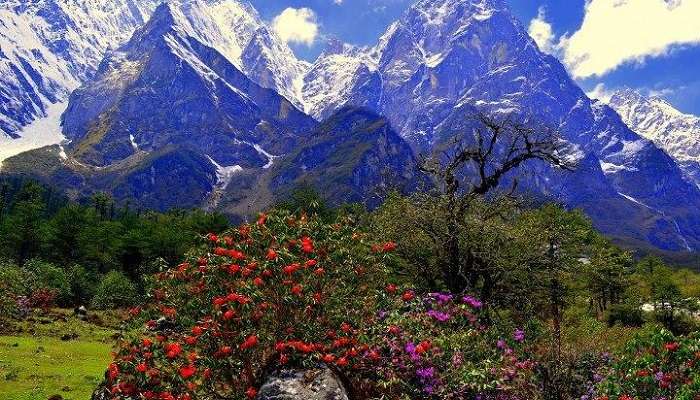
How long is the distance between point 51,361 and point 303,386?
77.7 ft

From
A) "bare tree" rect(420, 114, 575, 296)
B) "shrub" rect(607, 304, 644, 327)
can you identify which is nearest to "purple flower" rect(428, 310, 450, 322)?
"bare tree" rect(420, 114, 575, 296)

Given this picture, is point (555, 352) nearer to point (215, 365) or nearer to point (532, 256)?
point (215, 365)

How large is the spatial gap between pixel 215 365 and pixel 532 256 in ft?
50.2

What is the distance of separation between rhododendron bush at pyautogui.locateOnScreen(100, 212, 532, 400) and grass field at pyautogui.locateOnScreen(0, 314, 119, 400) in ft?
38.3

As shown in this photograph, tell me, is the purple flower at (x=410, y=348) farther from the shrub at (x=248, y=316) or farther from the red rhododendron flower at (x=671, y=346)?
the red rhododendron flower at (x=671, y=346)

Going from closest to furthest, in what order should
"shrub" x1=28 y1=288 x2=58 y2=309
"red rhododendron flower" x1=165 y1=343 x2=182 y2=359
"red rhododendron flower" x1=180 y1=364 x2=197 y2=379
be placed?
"red rhododendron flower" x1=180 y1=364 x2=197 y2=379
"red rhododendron flower" x1=165 y1=343 x2=182 y2=359
"shrub" x1=28 y1=288 x2=58 y2=309

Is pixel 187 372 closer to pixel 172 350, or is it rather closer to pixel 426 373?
pixel 172 350

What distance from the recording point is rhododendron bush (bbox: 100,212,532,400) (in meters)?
13.4

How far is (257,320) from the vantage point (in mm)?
13953

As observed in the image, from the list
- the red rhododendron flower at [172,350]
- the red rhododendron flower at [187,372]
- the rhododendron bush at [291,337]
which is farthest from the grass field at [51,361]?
the red rhododendron flower at [187,372]

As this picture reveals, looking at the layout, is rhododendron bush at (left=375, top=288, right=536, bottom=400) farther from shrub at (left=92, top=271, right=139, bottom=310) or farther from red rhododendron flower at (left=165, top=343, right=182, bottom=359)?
shrub at (left=92, top=271, right=139, bottom=310)

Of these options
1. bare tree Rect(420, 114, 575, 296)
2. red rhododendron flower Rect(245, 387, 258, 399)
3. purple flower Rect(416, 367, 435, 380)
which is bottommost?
red rhododendron flower Rect(245, 387, 258, 399)

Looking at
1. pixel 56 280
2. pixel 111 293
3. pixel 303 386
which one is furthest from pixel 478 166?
pixel 56 280

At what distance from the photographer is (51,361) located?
102 feet
